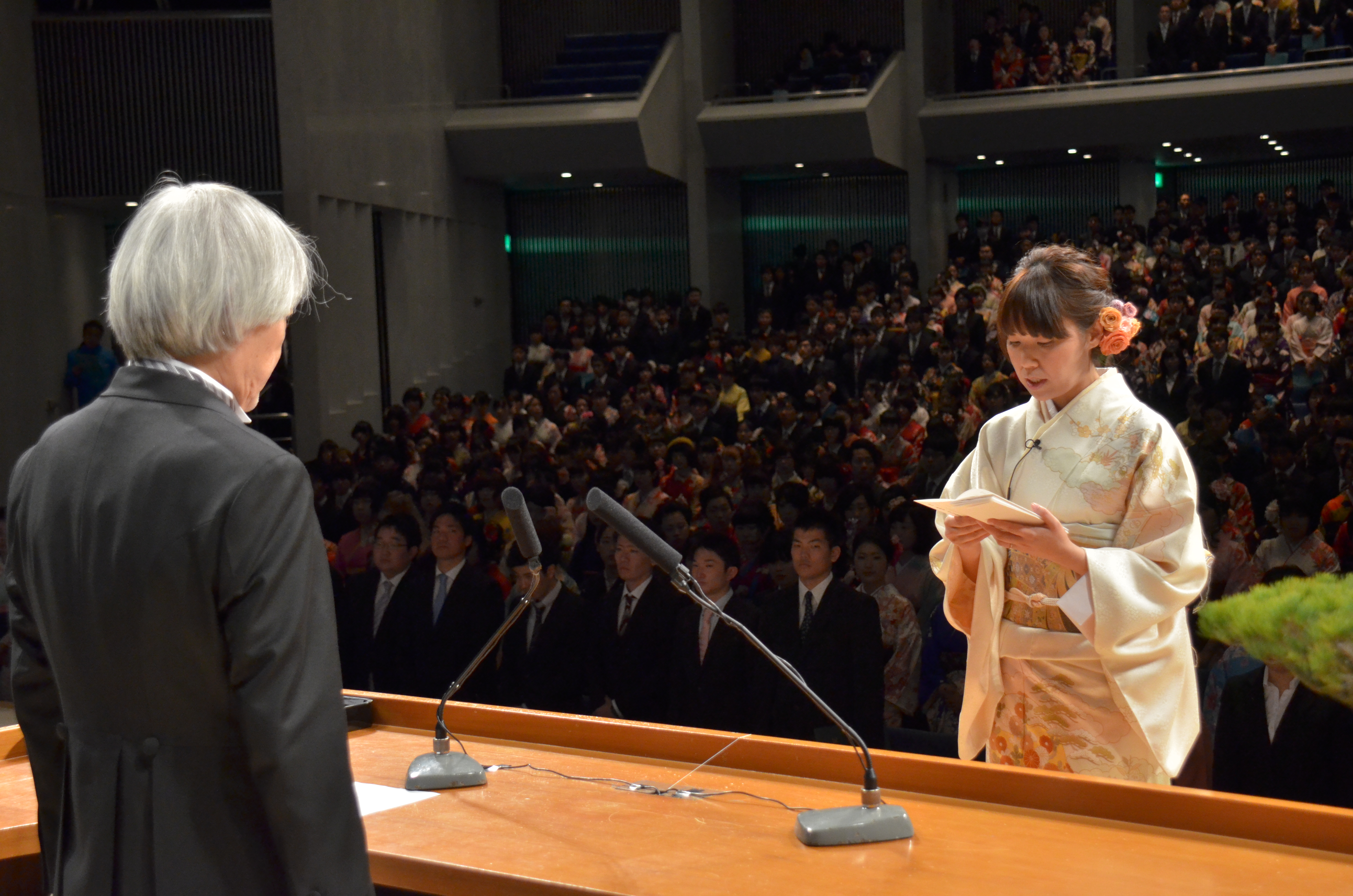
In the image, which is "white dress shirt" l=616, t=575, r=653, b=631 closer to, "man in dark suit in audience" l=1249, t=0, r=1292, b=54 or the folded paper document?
the folded paper document

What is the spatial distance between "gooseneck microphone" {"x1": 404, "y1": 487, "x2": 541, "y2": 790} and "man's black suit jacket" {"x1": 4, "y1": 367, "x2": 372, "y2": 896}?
1.97 feet

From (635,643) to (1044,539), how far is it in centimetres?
261

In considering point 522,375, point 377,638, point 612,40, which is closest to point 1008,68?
point 612,40

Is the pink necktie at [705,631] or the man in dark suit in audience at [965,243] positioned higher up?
the man in dark suit in audience at [965,243]

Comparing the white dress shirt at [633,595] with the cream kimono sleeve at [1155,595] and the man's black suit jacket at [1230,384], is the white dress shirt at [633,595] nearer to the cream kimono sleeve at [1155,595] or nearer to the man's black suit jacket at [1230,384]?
the cream kimono sleeve at [1155,595]

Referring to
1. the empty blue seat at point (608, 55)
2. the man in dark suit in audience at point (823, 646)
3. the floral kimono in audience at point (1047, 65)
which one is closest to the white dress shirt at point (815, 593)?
the man in dark suit in audience at point (823, 646)

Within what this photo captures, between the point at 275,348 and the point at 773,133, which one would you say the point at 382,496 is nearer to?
the point at 275,348

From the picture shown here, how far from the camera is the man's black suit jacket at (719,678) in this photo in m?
4.18

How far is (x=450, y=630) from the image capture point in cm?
500

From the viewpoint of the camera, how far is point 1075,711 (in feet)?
7.49

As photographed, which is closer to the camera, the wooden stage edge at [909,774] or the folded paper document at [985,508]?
the wooden stage edge at [909,774]

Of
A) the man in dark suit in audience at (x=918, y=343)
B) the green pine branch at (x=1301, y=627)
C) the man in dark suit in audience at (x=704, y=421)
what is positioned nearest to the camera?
the green pine branch at (x=1301, y=627)

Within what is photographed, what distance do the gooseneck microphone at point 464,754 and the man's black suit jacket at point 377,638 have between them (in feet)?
10.2

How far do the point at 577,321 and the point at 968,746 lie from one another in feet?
34.6
